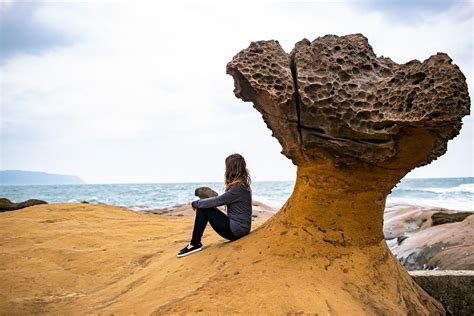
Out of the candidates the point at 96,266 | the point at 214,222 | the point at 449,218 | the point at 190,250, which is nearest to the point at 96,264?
the point at 96,266

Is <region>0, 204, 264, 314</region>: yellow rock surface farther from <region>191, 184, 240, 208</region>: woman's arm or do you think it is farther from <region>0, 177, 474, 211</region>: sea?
<region>0, 177, 474, 211</region>: sea

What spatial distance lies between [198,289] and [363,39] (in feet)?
6.94

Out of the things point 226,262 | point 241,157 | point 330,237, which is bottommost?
point 226,262

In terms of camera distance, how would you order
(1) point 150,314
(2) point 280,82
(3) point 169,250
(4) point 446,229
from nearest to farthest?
(1) point 150,314 → (2) point 280,82 → (3) point 169,250 → (4) point 446,229

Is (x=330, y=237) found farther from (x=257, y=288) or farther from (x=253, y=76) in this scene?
(x=253, y=76)

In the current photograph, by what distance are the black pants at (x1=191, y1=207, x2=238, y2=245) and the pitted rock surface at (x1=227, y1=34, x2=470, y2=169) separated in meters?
0.80

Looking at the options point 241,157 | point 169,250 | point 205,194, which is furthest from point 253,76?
point 205,194

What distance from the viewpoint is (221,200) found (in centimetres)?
352

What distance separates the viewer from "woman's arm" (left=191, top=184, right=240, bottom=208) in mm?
3520

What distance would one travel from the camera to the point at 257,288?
260 cm

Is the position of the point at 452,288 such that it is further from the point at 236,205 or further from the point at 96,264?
the point at 96,264

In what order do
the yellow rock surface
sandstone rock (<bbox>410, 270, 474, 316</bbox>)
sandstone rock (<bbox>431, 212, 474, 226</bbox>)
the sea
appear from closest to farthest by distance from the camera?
the yellow rock surface, sandstone rock (<bbox>410, 270, 474, 316</bbox>), sandstone rock (<bbox>431, 212, 474, 226</bbox>), the sea

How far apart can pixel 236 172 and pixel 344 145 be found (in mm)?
1074

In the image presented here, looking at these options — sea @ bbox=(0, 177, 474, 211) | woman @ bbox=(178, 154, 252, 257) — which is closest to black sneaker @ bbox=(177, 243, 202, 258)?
woman @ bbox=(178, 154, 252, 257)
